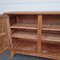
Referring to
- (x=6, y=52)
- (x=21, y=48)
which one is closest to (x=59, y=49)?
(x=21, y=48)

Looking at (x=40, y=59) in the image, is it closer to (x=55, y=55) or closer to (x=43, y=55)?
(x=43, y=55)

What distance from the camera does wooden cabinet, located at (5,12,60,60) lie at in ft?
4.52

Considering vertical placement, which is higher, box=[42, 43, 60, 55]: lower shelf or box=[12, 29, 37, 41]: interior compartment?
box=[12, 29, 37, 41]: interior compartment

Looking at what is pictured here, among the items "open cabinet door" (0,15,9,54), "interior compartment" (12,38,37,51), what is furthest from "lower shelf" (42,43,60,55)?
"open cabinet door" (0,15,9,54)

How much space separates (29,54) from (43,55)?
0.22 m
